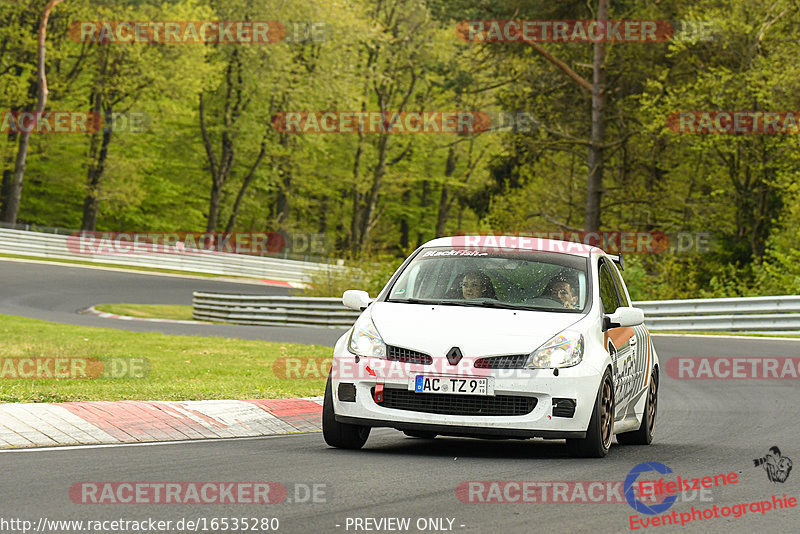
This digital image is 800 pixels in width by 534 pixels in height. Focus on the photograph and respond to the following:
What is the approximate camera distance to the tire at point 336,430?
29.5ft

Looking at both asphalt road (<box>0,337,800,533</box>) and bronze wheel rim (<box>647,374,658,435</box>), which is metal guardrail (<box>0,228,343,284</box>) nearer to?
bronze wheel rim (<box>647,374,658,435</box>)

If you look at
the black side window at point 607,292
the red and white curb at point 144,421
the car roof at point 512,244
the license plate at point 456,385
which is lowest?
the red and white curb at point 144,421

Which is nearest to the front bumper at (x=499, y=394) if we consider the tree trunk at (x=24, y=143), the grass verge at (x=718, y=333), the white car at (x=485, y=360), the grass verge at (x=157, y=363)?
the white car at (x=485, y=360)

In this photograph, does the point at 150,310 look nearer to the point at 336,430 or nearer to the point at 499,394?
the point at 336,430

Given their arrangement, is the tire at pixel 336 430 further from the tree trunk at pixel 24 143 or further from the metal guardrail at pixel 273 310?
the tree trunk at pixel 24 143

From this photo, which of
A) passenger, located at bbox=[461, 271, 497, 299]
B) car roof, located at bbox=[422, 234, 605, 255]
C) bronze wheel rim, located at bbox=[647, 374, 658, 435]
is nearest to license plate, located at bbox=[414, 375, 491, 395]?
passenger, located at bbox=[461, 271, 497, 299]

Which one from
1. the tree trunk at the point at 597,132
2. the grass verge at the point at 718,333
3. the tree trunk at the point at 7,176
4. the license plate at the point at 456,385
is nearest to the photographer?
the license plate at the point at 456,385

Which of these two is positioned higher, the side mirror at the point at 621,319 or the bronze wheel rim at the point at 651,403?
the side mirror at the point at 621,319

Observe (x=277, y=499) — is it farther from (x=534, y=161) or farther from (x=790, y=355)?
(x=534, y=161)

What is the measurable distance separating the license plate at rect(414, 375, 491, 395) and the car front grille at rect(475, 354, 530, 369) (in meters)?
0.12

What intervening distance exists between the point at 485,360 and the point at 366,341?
37.1 inches

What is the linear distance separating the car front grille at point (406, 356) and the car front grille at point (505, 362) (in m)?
0.40

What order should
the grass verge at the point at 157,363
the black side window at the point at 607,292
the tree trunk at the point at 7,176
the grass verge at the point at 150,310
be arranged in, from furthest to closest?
1. the tree trunk at the point at 7,176
2. the grass verge at the point at 150,310
3. the grass verge at the point at 157,363
4. the black side window at the point at 607,292

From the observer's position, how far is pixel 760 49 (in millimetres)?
36688
